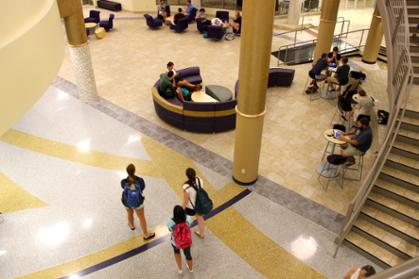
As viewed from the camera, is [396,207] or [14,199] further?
[14,199]

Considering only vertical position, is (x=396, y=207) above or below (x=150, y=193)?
above

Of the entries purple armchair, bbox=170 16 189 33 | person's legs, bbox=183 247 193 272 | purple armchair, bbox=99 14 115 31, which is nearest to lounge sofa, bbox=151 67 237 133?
person's legs, bbox=183 247 193 272

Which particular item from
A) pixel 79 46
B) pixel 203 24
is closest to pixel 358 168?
→ pixel 79 46

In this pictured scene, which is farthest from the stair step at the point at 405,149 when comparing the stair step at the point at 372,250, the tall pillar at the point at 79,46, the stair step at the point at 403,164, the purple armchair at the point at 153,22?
the purple armchair at the point at 153,22

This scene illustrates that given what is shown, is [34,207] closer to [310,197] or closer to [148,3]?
[310,197]

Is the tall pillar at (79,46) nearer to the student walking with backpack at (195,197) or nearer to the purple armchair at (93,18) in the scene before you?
the student walking with backpack at (195,197)

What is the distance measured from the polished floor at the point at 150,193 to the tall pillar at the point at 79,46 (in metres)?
0.59

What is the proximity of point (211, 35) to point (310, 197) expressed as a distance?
11.1m

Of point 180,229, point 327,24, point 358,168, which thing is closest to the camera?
point 180,229

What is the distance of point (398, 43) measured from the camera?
7691mm

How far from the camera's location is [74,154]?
29.0ft

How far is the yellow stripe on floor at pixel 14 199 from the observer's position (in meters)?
7.18

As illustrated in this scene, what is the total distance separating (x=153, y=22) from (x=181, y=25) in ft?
5.35

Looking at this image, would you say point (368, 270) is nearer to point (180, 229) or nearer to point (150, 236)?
point (180, 229)
